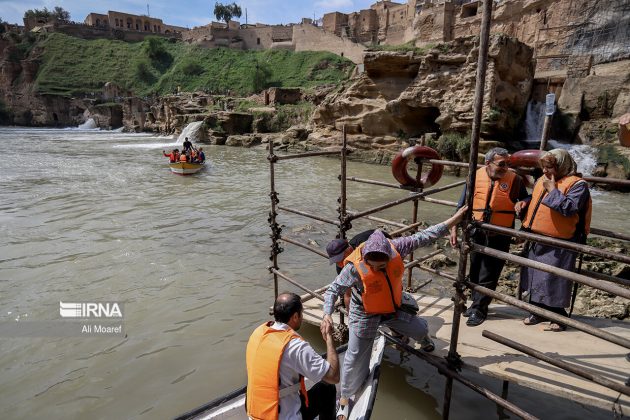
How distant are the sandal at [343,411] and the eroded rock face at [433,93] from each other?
1874 centimetres

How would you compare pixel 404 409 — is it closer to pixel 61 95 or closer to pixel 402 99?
pixel 402 99

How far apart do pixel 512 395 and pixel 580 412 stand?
65 cm

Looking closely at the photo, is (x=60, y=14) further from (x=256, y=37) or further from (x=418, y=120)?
(x=418, y=120)

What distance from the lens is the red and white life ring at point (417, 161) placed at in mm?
4188

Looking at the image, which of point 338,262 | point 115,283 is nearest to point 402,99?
point 115,283

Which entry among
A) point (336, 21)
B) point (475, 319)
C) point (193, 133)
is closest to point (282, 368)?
point (475, 319)

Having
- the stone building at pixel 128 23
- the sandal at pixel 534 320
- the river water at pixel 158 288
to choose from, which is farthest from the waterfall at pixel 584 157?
the stone building at pixel 128 23

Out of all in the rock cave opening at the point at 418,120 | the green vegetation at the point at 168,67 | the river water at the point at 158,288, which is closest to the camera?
the river water at the point at 158,288

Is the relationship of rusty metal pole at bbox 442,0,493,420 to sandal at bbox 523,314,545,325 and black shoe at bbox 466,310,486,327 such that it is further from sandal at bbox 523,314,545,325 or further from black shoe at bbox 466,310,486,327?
sandal at bbox 523,314,545,325

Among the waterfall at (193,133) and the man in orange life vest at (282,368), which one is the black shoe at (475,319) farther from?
the waterfall at (193,133)

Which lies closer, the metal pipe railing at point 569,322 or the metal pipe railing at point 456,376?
the metal pipe railing at point 569,322

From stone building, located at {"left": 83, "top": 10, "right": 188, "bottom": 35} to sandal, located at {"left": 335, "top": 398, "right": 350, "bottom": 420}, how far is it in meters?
107

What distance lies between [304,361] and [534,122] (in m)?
23.1

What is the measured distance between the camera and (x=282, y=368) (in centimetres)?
263
